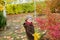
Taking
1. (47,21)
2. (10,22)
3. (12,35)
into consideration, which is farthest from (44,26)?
(10,22)

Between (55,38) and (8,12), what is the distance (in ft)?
32.0

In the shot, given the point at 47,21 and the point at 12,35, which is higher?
the point at 47,21

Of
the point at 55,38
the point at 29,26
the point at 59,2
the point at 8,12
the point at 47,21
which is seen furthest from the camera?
the point at 8,12

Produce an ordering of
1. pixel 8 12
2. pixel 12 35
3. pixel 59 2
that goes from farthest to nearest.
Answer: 1. pixel 8 12
2. pixel 12 35
3. pixel 59 2

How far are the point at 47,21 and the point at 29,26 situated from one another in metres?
0.98

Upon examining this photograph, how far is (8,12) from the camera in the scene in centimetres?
1494

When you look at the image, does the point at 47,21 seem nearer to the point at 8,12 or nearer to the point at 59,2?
the point at 59,2

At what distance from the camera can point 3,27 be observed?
11172 millimetres

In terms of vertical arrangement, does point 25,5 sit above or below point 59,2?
below

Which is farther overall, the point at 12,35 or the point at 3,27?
the point at 3,27

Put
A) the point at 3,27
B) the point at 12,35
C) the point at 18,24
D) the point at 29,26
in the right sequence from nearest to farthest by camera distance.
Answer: the point at 29,26
the point at 12,35
the point at 3,27
the point at 18,24

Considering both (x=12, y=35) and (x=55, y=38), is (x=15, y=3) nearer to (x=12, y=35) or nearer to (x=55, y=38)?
(x=12, y=35)

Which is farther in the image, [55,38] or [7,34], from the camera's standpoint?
[7,34]

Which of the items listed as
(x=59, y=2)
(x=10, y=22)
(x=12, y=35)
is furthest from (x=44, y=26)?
(x=10, y=22)
